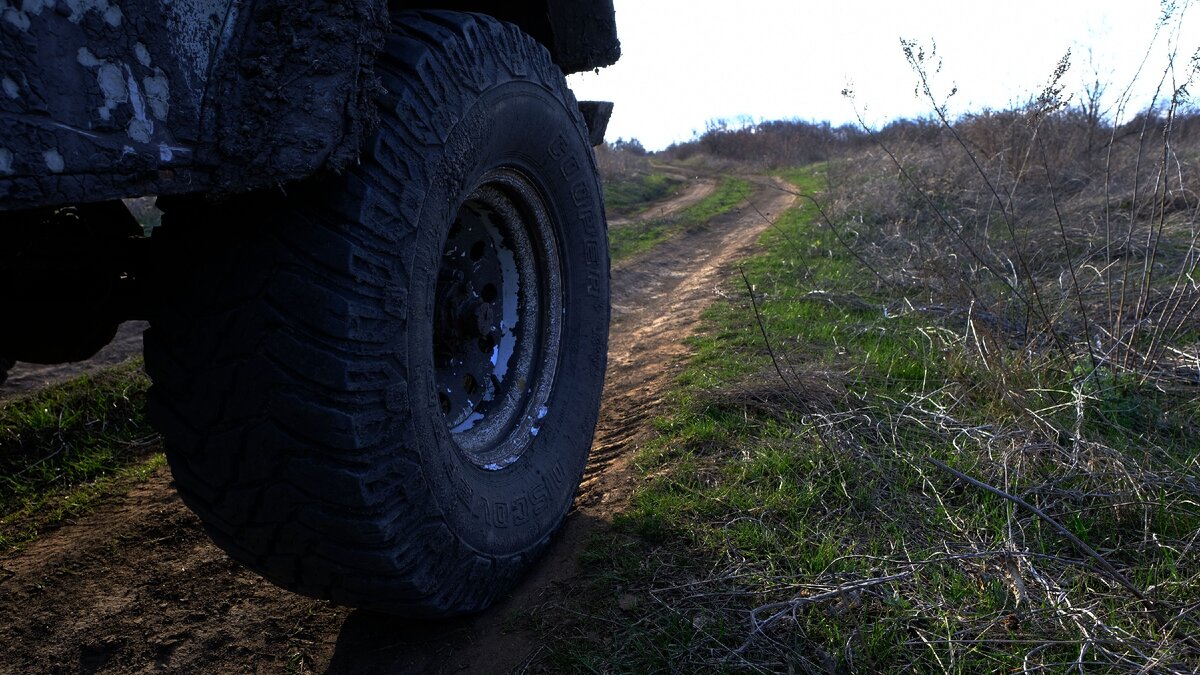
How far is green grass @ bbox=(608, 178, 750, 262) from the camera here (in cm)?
871

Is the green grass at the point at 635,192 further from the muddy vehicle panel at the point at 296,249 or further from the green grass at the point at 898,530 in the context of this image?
the muddy vehicle panel at the point at 296,249

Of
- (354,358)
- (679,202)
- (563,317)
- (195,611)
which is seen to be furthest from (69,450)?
(679,202)

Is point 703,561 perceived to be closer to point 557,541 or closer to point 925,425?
point 557,541

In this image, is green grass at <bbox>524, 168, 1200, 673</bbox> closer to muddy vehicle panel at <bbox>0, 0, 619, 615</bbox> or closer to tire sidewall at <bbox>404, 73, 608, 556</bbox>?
tire sidewall at <bbox>404, 73, 608, 556</bbox>

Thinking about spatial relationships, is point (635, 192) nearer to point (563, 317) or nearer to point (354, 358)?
point (563, 317)

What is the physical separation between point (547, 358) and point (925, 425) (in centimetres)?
145

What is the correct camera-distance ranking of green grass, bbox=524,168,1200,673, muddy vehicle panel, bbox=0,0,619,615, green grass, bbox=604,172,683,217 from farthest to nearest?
green grass, bbox=604,172,683,217 < green grass, bbox=524,168,1200,673 < muddy vehicle panel, bbox=0,0,619,615

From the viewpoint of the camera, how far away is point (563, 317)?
8.36 ft

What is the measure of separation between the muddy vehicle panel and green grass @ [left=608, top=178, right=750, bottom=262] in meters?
4.97

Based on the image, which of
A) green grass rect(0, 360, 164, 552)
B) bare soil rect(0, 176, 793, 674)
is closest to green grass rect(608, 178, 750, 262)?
green grass rect(0, 360, 164, 552)

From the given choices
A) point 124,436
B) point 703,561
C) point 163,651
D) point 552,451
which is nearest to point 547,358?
point 552,451

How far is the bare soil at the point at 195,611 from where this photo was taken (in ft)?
6.64

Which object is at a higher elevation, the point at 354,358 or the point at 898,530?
the point at 354,358

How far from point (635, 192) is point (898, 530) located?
43.1ft
